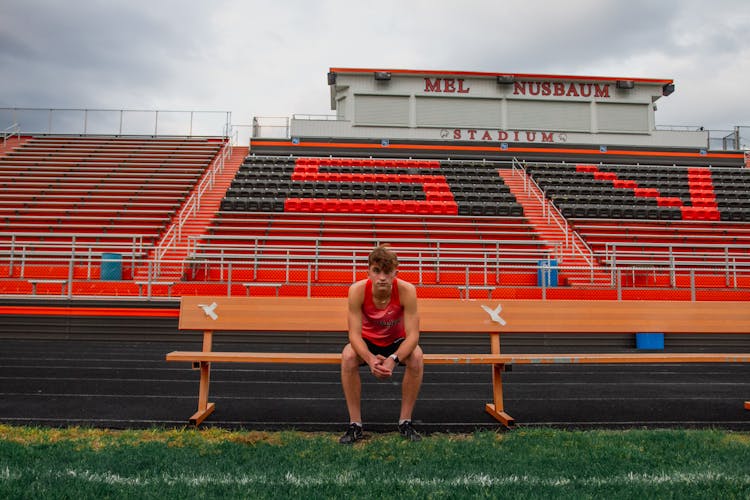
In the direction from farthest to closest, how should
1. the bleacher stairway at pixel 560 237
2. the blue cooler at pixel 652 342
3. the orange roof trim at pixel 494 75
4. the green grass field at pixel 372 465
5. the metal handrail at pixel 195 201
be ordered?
the orange roof trim at pixel 494 75, the metal handrail at pixel 195 201, the bleacher stairway at pixel 560 237, the blue cooler at pixel 652 342, the green grass field at pixel 372 465

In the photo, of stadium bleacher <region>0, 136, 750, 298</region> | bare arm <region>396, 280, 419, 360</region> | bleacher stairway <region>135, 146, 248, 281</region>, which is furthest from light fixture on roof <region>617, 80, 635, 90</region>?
bare arm <region>396, 280, 419, 360</region>

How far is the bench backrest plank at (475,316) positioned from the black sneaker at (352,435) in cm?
112

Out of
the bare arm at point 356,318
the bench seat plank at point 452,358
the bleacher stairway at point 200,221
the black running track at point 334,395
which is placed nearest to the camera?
the bare arm at point 356,318

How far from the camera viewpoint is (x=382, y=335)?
3773 mm

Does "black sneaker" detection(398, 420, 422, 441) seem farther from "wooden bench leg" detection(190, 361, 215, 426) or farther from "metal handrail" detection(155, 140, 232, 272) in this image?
"metal handrail" detection(155, 140, 232, 272)

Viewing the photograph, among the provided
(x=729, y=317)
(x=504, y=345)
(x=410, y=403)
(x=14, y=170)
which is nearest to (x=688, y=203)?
(x=504, y=345)

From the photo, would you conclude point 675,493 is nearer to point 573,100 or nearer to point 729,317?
point 729,317

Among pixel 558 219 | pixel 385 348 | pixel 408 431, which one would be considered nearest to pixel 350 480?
pixel 408 431

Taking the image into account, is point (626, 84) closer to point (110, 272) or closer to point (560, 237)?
point (560, 237)

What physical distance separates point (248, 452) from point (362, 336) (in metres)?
1.14

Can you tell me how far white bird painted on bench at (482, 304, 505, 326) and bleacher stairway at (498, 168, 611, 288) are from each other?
622cm

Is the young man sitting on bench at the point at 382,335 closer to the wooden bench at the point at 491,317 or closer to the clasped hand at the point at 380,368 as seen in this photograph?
the clasped hand at the point at 380,368

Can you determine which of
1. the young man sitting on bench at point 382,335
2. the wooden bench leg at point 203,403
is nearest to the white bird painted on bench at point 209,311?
the wooden bench leg at point 203,403

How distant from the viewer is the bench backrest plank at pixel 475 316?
4500 mm
